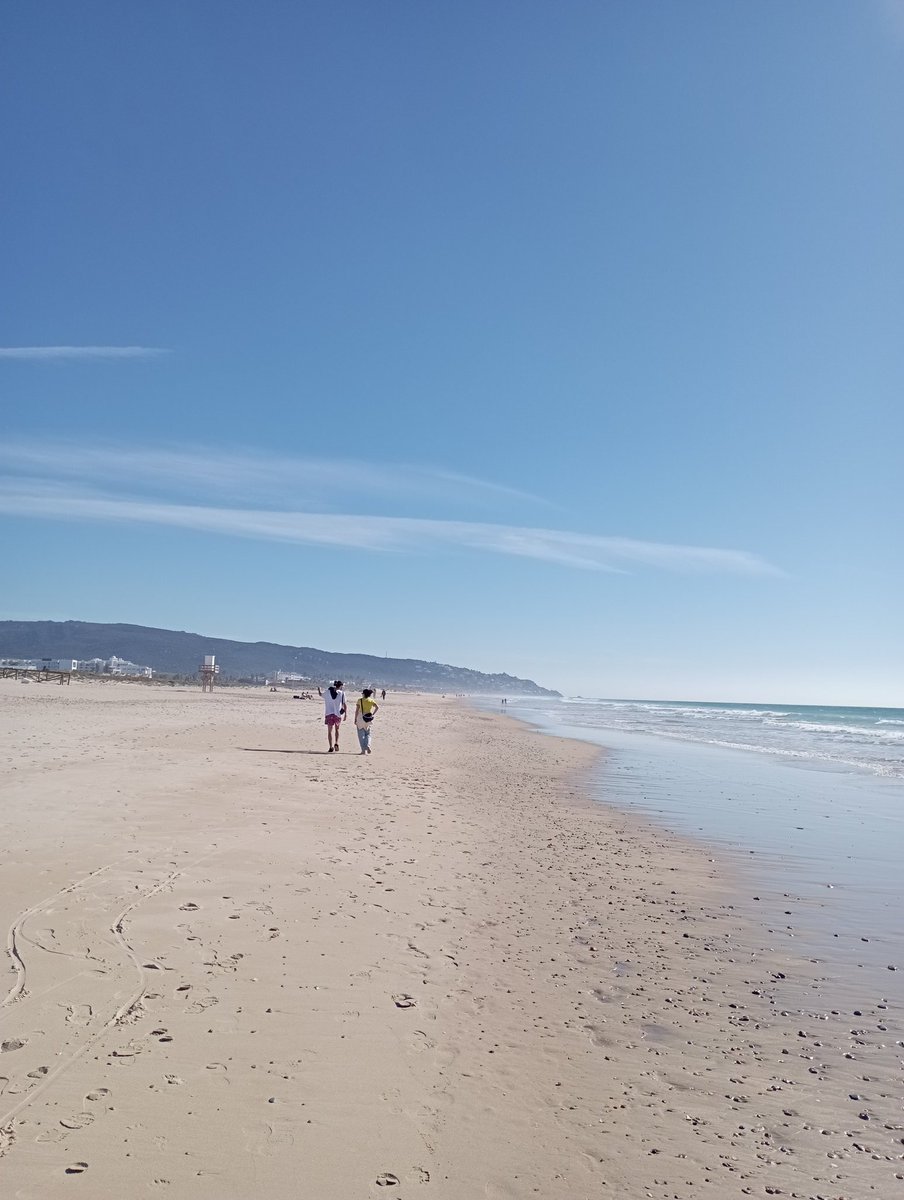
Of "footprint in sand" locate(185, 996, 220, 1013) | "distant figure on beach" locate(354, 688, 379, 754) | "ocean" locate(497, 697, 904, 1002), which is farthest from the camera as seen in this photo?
"distant figure on beach" locate(354, 688, 379, 754)

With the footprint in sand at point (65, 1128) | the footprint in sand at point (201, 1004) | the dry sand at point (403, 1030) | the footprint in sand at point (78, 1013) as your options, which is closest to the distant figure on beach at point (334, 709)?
the dry sand at point (403, 1030)

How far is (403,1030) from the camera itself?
488 cm

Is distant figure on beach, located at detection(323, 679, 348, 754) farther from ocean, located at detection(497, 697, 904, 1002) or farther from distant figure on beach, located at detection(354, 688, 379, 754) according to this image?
ocean, located at detection(497, 697, 904, 1002)

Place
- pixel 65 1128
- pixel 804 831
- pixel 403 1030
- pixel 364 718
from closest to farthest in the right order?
pixel 65 1128 → pixel 403 1030 → pixel 804 831 → pixel 364 718

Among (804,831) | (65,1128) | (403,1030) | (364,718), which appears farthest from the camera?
(364,718)

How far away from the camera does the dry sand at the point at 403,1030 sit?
11.6 ft

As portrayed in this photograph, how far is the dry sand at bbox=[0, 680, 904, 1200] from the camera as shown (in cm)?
354

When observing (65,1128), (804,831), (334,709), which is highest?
(334,709)

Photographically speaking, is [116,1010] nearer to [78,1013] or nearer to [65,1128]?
[78,1013]

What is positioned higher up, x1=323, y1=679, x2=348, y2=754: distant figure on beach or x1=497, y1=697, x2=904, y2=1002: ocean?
x1=323, y1=679, x2=348, y2=754: distant figure on beach

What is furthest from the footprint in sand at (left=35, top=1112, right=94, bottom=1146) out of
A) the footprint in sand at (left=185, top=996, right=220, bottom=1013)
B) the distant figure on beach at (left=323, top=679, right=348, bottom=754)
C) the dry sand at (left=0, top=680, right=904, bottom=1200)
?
the distant figure on beach at (left=323, top=679, right=348, bottom=754)

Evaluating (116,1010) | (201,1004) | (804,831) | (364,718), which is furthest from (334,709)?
(116,1010)

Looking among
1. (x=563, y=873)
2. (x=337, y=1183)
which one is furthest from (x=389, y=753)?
(x=337, y=1183)

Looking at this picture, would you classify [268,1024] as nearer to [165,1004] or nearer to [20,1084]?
[165,1004]
